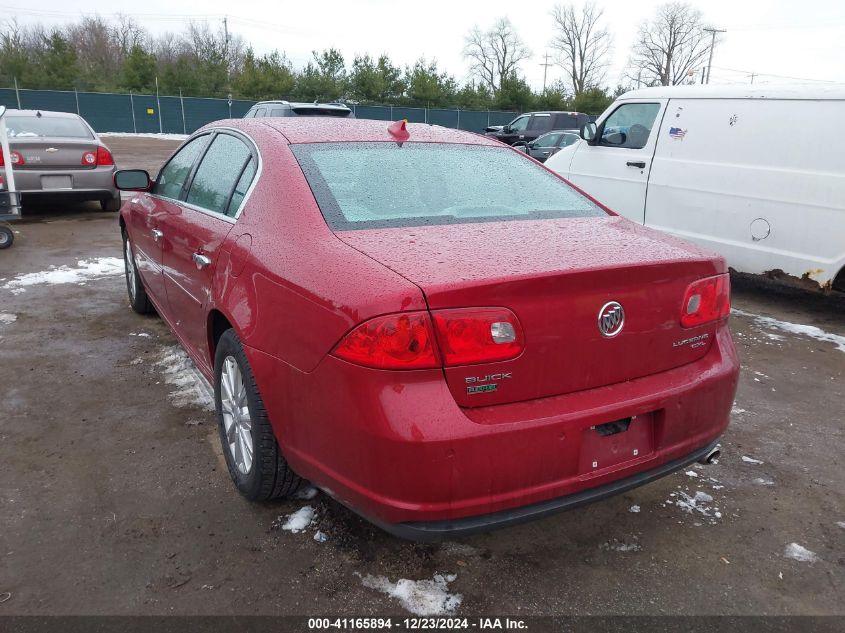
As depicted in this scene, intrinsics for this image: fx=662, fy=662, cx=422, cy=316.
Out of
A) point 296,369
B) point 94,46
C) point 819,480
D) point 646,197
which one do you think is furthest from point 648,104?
point 94,46

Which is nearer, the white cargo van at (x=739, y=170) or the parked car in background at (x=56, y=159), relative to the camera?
the white cargo van at (x=739, y=170)

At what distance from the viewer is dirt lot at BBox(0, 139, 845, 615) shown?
2262mm

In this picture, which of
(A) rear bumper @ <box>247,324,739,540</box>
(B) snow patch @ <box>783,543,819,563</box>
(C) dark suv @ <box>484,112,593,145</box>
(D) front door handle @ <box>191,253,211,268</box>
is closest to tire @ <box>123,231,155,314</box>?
(D) front door handle @ <box>191,253,211,268</box>

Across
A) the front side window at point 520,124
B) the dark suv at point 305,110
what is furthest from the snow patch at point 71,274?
the front side window at point 520,124

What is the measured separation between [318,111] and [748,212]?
771 centimetres

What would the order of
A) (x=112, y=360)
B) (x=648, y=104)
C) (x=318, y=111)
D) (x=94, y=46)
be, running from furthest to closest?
1. (x=94, y=46)
2. (x=318, y=111)
3. (x=648, y=104)
4. (x=112, y=360)

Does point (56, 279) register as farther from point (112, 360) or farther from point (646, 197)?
point (646, 197)

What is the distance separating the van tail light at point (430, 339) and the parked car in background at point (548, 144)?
14.3 m

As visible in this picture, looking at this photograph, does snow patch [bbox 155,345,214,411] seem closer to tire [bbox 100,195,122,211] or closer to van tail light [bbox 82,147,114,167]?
van tail light [bbox 82,147,114,167]

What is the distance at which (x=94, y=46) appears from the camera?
58.1 metres

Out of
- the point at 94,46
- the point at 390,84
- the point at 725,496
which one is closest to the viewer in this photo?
the point at 725,496

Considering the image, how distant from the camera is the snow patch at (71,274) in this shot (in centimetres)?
625

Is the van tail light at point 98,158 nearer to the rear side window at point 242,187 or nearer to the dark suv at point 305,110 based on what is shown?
the dark suv at point 305,110

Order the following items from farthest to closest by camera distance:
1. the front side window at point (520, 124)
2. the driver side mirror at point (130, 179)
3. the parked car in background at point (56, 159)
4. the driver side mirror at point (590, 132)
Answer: the front side window at point (520, 124)
the parked car in background at point (56, 159)
the driver side mirror at point (590, 132)
the driver side mirror at point (130, 179)
